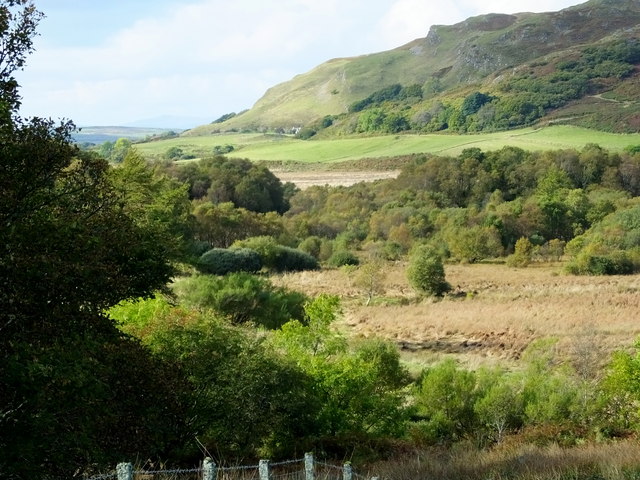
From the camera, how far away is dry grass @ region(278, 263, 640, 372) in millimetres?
28938

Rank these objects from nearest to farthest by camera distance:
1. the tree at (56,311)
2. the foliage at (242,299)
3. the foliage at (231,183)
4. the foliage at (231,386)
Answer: the tree at (56,311) < the foliage at (231,386) < the foliage at (242,299) < the foliage at (231,183)

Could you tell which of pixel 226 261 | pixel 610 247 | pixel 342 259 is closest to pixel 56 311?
pixel 226 261

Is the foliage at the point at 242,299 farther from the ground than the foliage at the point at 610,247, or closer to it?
farther from the ground

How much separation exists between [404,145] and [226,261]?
90.7 m

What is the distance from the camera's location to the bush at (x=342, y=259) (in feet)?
182

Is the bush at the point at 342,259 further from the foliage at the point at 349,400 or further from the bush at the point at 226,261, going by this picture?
the foliage at the point at 349,400

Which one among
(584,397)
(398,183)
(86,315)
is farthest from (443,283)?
(398,183)

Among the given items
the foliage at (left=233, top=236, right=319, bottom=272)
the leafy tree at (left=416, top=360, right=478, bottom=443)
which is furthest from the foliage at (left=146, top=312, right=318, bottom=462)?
the foliage at (left=233, top=236, right=319, bottom=272)

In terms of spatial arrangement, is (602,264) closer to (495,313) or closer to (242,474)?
(495,313)

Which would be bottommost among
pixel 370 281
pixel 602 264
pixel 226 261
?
pixel 602 264

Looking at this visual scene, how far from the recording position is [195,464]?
13953mm

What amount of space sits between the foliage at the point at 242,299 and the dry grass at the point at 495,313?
174 inches

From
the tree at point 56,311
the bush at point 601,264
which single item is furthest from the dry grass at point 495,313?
the tree at point 56,311

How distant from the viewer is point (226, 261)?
4291 cm
